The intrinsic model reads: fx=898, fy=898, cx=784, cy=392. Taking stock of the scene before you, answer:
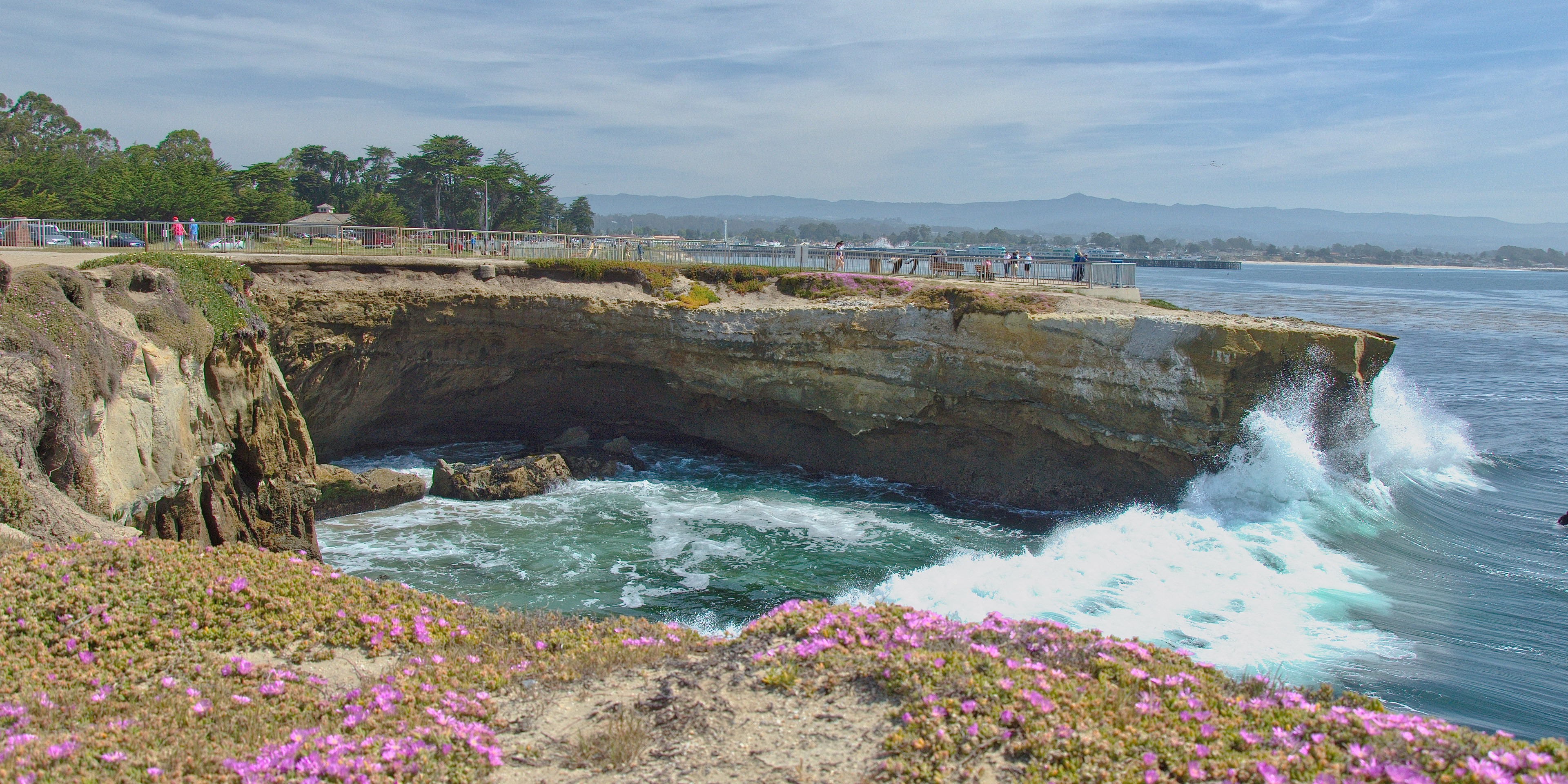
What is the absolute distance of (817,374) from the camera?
27594mm

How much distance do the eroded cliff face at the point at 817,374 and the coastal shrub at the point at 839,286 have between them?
701mm

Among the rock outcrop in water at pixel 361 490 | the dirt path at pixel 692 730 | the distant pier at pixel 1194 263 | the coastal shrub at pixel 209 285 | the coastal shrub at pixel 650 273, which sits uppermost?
the distant pier at pixel 1194 263

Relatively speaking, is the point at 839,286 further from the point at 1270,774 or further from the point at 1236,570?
the point at 1270,774

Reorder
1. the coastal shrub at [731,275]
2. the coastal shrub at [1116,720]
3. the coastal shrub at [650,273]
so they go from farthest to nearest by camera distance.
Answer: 1. the coastal shrub at [731,275]
2. the coastal shrub at [650,273]
3. the coastal shrub at [1116,720]

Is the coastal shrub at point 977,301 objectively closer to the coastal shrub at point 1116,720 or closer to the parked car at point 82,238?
the coastal shrub at point 1116,720

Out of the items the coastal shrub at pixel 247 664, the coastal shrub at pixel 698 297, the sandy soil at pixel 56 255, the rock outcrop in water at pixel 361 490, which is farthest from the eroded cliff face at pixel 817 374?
the coastal shrub at pixel 247 664

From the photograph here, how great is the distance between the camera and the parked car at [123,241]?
102 ft

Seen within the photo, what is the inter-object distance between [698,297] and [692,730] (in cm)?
2274

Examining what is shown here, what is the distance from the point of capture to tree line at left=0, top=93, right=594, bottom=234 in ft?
164

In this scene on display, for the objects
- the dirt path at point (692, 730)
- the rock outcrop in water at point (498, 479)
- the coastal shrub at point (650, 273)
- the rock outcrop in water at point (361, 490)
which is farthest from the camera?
the coastal shrub at point (650, 273)

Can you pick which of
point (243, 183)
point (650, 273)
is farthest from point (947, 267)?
point (243, 183)

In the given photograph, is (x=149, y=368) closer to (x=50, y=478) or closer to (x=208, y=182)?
(x=50, y=478)

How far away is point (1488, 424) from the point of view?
34.1 m

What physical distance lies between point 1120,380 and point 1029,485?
4240 millimetres
